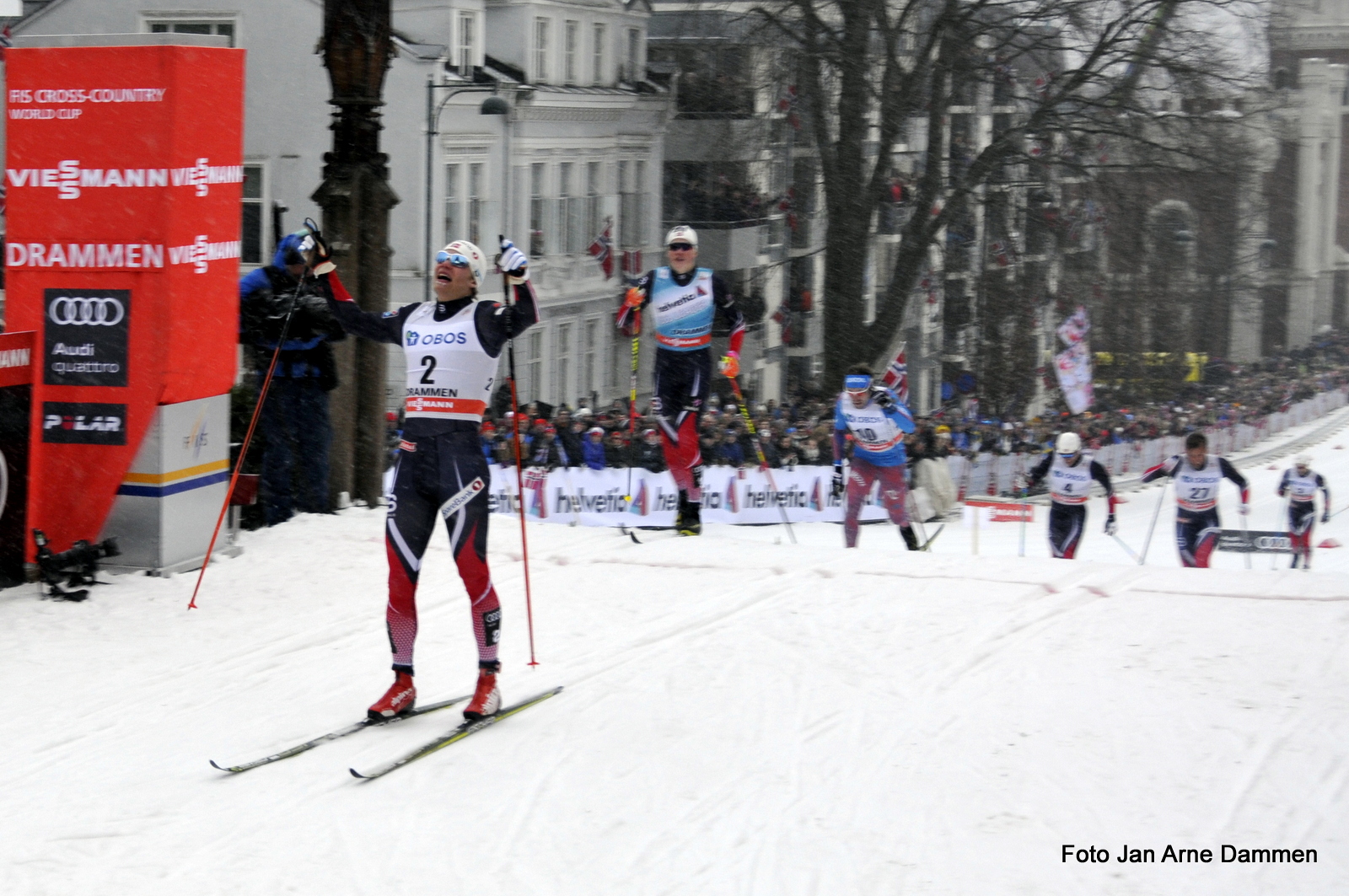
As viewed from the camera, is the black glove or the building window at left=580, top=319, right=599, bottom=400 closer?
the black glove

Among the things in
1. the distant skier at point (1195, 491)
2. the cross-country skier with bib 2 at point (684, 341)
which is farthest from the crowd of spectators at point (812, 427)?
the distant skier at point (1195, 491)

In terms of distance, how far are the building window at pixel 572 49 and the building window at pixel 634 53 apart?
123 inches

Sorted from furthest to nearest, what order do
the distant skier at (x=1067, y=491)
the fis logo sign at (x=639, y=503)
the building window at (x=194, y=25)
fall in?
the building window at (x=194, y=25) < the fis logo sign at (x=639, y=503) < the distant skier at (x=1067, y=491)

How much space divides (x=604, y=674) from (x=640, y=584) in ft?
6.63

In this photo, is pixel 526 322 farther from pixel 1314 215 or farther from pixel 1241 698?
pixel 1314 215

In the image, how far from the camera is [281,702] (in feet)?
23.0

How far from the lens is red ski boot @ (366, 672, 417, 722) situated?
668 centimetres

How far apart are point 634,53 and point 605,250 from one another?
6102 millimetres

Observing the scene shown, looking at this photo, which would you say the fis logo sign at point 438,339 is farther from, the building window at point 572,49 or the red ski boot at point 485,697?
the building window at point 572,49

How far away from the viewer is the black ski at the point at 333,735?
19.7 feet

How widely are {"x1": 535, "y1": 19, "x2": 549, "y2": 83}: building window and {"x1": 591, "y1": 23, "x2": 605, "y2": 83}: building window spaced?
2.42 metres

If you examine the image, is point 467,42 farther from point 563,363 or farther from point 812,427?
point 812,427

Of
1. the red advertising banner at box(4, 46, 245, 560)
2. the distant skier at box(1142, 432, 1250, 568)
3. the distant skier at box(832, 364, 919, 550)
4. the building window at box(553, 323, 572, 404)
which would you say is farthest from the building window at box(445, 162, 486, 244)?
the red advertising banner at box(4, 46, 245, 560)

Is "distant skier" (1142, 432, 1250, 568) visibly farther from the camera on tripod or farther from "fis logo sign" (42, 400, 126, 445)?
the camera on tripod
